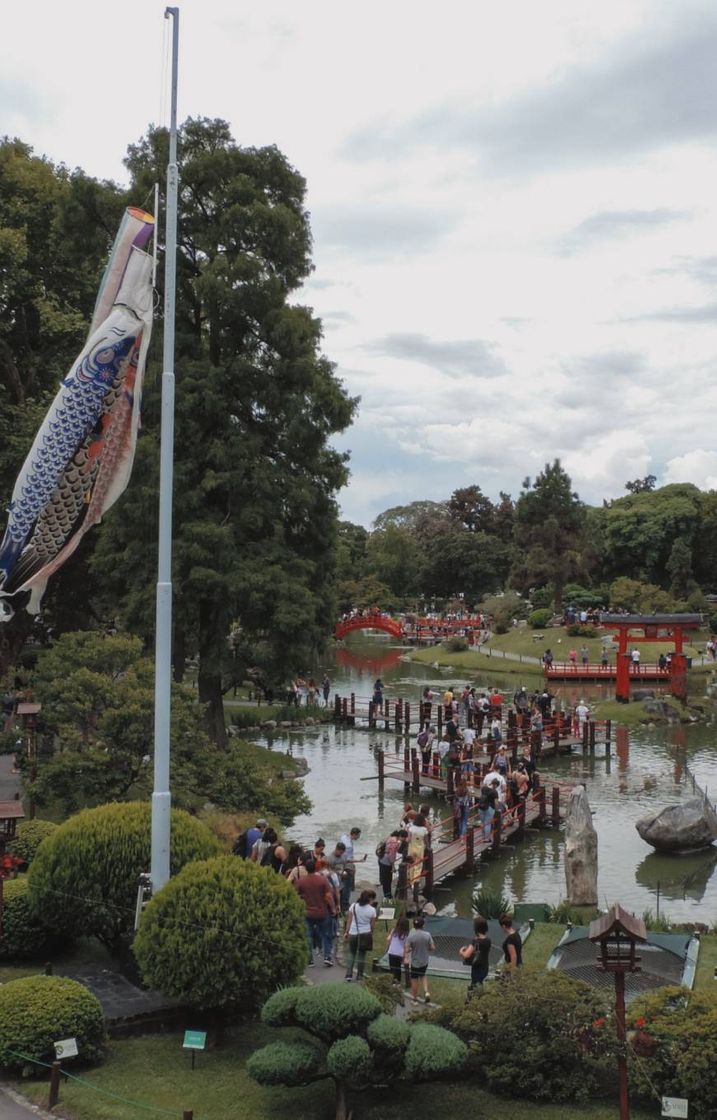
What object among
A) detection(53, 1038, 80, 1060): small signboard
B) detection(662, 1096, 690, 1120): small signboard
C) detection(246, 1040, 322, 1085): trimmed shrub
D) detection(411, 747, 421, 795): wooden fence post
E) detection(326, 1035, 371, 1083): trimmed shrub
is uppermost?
detection(326, 1035, 371, 1083): trimmed shrub

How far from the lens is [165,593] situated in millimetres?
13305

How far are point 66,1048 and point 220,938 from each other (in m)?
1.91

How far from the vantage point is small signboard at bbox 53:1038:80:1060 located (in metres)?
11.0

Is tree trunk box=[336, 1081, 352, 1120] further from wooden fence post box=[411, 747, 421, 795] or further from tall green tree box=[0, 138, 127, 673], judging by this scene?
tall green tree box=[0, 138, 127, 673]

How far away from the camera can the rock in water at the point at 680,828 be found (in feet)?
78.0

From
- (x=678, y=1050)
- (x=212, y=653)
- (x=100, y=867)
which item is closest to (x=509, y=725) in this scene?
(x=212, y=653)

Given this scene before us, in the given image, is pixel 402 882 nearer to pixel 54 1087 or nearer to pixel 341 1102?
pixel 341 1102

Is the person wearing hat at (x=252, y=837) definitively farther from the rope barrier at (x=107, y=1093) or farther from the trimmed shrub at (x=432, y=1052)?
the trimmed shrub at (x=432, y=1052)

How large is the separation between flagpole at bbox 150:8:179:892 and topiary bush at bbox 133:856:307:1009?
79 centimetres

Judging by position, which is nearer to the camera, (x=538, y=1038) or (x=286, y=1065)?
(x=286, y=1065)

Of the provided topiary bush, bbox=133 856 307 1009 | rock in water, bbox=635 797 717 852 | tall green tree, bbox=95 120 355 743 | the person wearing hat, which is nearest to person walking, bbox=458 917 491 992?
topiary bush, bbox=133 856 307 1009

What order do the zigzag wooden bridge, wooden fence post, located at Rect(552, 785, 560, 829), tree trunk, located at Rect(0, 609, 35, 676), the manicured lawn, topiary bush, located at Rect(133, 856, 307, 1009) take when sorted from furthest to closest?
the manicured lawn → the zigzag wooden bridge → tree trunk, located at Rect(0, 609, 35, 676) → wooden fence post, located at Rect(552, 785, 560, 829) → topiary bush, located at Rect(133, 856, 307, 1009)

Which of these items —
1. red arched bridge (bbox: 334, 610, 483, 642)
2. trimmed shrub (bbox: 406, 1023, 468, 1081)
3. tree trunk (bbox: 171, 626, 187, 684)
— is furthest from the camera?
red arched bridge (bbox: 334, 610, 483, 642)

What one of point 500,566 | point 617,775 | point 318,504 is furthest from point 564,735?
point 500,566
